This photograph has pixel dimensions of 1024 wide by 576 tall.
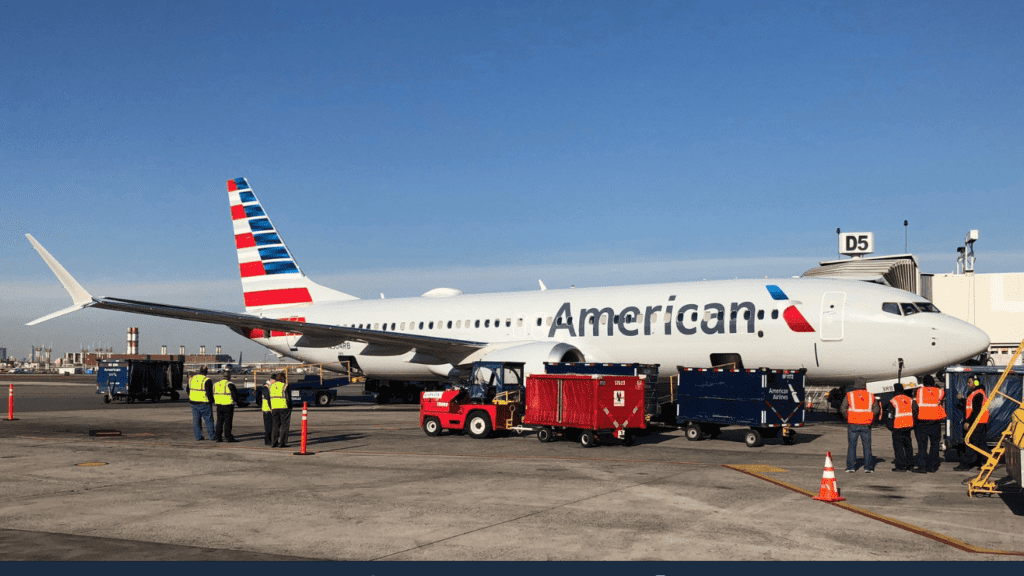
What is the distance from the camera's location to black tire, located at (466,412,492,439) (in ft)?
70.4

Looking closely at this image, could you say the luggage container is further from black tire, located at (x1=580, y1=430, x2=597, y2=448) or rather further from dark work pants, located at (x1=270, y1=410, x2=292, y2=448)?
dark work pants, located at (x1=270, y1=410, x2=292, y2=448)

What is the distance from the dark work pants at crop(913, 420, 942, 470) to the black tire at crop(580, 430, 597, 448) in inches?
267

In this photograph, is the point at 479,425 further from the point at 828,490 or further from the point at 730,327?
the point at 828,490

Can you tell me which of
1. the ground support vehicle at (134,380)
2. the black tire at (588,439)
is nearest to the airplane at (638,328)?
the black tire at (588,439)

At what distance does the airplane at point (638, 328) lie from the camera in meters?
23.3

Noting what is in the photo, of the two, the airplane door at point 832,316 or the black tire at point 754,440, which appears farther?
the airplane door at point 832,316

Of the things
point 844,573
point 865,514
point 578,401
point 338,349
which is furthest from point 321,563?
point 338,349

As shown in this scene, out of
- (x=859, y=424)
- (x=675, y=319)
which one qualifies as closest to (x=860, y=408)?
(x=859, y=424)

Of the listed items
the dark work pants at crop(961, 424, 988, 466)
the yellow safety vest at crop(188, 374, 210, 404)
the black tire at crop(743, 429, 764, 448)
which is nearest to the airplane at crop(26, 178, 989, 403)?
the black tire at crop(743, 429, 764, 448)

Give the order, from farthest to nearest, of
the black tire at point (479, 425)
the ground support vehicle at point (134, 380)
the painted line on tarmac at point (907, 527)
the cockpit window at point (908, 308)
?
the ground support vehicle at point (134, 380), the cockpit window at point (908, 308), the black tire at point (479, 425), the painted line on tarmac at point (907, 527)

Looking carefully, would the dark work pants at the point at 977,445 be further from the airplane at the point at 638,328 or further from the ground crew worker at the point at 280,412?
the ground crew worker at the point at 280,412

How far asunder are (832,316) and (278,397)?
48.6 ft

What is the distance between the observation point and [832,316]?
23.7 m

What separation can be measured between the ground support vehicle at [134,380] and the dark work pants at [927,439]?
122 ft
